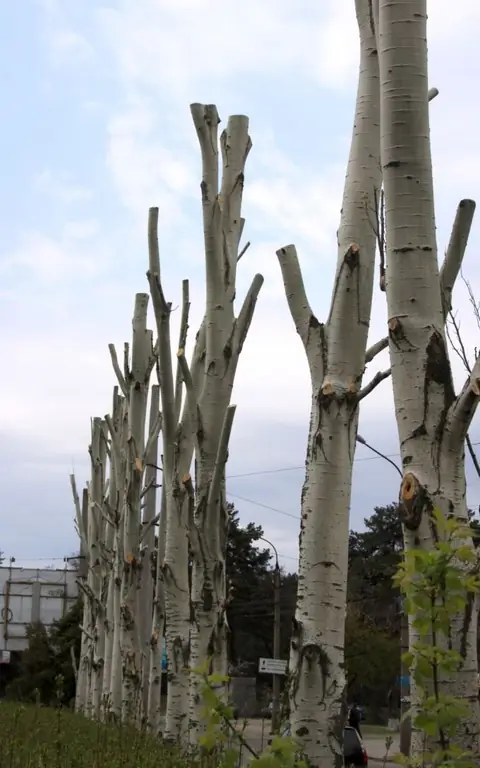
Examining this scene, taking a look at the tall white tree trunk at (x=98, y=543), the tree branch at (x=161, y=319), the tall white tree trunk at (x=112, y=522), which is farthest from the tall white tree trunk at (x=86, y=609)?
the tree branch at (x=161, y=319)

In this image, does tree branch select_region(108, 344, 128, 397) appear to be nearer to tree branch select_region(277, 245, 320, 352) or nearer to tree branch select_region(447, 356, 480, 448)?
tree branch select_region(277, 245, 320, 352)

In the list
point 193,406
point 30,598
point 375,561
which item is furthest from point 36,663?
point 193,406

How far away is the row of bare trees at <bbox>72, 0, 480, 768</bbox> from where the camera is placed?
11.8 ft

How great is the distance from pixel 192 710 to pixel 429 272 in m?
4.93

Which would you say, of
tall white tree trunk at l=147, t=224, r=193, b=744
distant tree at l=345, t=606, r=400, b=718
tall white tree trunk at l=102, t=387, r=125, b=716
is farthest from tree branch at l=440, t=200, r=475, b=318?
distant tree at l=345, t=606, r=400, b=718

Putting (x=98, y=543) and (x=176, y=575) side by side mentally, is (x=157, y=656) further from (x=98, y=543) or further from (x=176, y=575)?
(x=98, y=543)

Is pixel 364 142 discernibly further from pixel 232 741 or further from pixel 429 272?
pixel 232 741

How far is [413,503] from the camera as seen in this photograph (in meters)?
3.49

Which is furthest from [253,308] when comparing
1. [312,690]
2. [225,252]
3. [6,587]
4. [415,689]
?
[6,587]

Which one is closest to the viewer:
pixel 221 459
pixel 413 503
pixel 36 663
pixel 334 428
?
pixel 413 503

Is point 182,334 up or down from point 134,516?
up

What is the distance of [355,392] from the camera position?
5195mm

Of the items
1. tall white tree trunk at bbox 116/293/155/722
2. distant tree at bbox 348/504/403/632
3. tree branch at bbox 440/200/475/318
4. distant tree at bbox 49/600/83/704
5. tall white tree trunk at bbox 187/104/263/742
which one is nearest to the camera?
tree branch at bbox 440/200/475/318

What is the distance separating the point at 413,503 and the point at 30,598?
42161 mm
